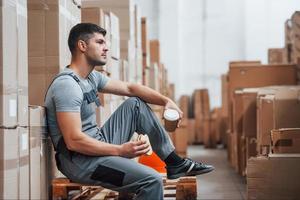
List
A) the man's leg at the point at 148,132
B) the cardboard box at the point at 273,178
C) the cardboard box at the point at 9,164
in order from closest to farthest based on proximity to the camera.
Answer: the cardboard box at the point at 9,164
the man's leg at the point at 148,132
the cardboard box at the point at 273,178

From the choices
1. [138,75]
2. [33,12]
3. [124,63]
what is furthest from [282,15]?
[33,12]

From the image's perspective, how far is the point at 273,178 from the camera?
346 centimetres

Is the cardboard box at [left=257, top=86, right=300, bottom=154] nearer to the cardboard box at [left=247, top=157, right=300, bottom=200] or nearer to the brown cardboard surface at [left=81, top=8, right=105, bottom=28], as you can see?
the cardboard box at [left=247, top=157, right=300, bottom=200]

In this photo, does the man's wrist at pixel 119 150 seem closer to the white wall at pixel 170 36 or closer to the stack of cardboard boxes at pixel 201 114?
the stack of cardboard boxes at pixel 201 114

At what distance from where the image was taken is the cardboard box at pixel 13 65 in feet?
8.02

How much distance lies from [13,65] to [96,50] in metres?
0.59

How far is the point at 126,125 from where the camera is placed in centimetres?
318

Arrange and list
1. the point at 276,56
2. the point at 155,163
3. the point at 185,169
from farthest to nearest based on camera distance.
→ the point at 276,56 → the point at 155,163 → the point at 185,169

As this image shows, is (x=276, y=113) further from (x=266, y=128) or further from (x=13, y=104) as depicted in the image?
(x=13, y=104)

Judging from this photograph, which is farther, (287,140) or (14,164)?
(287,140)

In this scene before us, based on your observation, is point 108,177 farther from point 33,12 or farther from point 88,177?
point 33,12

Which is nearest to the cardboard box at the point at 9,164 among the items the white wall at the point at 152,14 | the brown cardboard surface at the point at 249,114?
the brown cardboard surface at the point at 249,114

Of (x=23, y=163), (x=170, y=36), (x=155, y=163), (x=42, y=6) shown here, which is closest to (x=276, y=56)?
(x=155, y=163)

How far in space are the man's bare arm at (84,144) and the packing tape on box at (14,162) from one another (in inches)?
8.6
